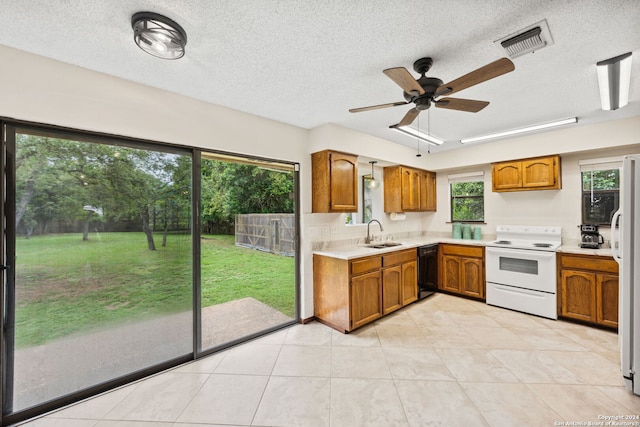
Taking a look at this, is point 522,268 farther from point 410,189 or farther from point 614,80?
point 614,80

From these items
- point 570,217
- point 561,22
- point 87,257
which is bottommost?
point 87,257

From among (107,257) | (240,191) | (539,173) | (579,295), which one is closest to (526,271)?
(579,295)

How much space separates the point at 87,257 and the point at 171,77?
159cm

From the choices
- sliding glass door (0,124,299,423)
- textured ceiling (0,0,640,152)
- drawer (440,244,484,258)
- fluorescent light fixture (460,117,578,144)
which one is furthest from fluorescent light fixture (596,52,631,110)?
sliding glass door (0,124,299,423)

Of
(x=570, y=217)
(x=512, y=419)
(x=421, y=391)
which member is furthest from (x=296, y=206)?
(x=570, y=217)

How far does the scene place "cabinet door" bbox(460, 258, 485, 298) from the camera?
391cm

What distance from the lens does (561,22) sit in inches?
Answer: 58.5

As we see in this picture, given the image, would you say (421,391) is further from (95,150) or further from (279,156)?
(95,150)

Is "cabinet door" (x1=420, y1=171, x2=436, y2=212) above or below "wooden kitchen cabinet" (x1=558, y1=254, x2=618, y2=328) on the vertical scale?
above

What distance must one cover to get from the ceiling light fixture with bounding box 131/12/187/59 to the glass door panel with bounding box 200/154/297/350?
1136 millimetres

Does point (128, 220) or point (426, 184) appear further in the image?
point (426, 184)

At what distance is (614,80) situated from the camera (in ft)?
6.84

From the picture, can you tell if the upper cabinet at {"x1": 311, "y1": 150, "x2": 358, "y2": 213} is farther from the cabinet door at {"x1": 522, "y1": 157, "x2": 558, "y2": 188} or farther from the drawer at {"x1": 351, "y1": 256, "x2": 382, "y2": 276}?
the cabinet door at {"x1": 522, "y1": 157, "x2": 558, "y2": 188}

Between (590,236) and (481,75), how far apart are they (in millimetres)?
3388
